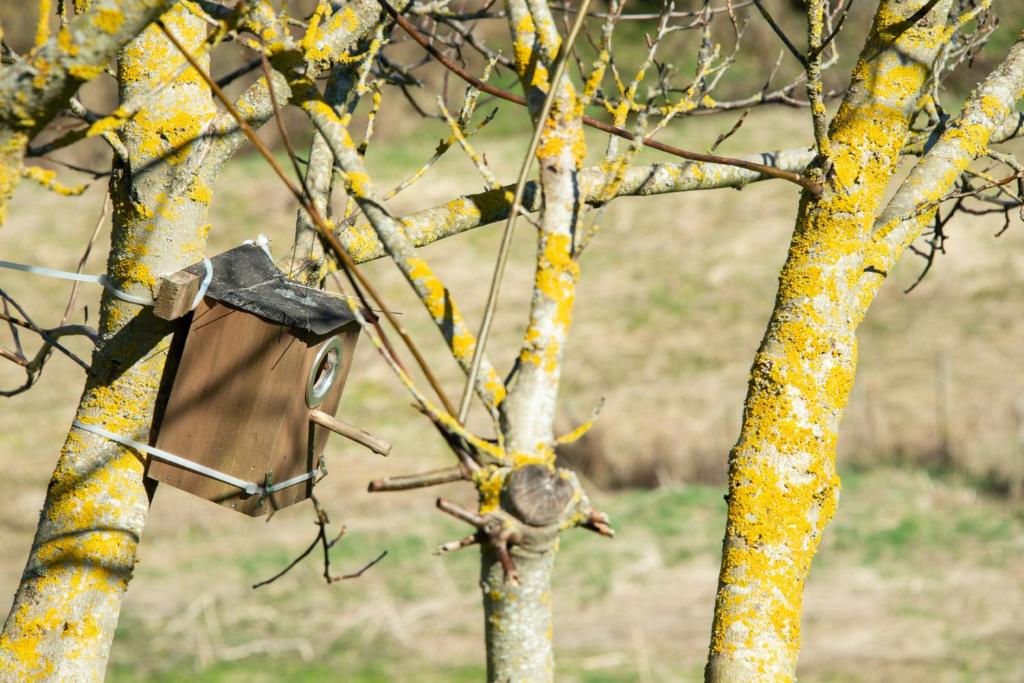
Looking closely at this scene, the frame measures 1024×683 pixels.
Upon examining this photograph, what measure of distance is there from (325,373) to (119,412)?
0.54 m

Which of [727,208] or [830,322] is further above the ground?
[727,208]

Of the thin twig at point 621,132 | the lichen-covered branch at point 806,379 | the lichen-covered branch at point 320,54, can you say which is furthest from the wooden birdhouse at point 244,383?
the lichen-covered branch at point 806,379

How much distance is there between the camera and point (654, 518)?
1091 centimetres

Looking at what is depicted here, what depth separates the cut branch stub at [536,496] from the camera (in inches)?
65.3

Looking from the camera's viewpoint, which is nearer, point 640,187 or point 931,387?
point 640,187

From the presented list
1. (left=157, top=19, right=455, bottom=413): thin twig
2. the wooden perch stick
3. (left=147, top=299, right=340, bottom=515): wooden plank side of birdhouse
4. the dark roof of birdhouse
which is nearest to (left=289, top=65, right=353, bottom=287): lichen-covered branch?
the dark roof of birdhouse

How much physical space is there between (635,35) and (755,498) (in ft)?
→ 65.6

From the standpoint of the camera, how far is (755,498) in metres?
2.37

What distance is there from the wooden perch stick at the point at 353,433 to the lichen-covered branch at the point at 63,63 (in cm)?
100

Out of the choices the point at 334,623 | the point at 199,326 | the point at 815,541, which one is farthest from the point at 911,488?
the point at 199,326

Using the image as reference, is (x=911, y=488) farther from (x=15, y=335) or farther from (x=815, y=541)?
(x=15, y=335)

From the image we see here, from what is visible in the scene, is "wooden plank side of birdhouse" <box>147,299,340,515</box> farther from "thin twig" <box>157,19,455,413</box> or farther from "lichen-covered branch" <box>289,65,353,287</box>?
"thin twig" <box>157,19,455,413</box>

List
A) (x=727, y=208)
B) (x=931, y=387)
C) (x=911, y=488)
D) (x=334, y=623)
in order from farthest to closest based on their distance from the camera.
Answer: (x=727, y=208) → (x=931, y=387) → (x=911, y=488) → (x=334, y=623)

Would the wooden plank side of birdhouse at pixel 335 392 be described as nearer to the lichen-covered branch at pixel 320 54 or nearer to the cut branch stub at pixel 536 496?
the lichen-covered branch at pixel 320 54
